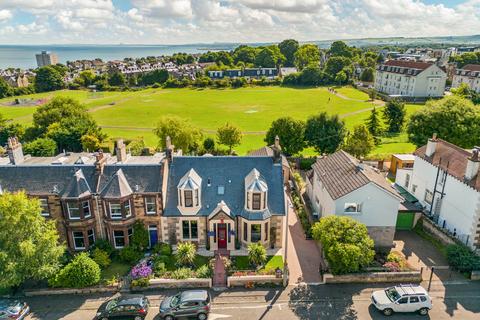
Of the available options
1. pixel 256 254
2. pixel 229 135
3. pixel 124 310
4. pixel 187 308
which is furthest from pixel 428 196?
pixel 229 135

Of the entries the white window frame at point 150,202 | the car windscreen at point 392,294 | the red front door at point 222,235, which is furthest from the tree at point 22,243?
the car windscreen at point 392,294

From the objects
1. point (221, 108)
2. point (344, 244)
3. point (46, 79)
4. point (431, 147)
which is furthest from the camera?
point (46, 79)

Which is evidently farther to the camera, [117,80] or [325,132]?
[117,80]

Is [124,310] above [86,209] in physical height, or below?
below

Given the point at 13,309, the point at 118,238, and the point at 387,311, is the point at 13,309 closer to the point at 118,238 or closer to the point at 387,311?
the point at 118,238

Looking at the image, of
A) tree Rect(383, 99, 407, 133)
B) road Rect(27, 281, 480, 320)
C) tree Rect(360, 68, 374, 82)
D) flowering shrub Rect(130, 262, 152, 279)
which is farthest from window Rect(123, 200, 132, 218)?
tree Rect(360, 68, 374, 82)

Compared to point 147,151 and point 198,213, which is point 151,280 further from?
point 147,151
